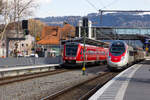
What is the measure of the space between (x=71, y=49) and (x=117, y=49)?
22.7ft

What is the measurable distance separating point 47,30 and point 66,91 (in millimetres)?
97120

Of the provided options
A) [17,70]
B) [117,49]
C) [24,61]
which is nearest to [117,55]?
[117,49]

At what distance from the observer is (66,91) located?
14180mm

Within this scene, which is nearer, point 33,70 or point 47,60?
point 33,70

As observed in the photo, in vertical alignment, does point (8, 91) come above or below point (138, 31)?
below

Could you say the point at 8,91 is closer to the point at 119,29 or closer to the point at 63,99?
the point at 63,99

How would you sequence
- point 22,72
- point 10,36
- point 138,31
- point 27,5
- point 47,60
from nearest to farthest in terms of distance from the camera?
point 22,72 → point 10,36 → point 47,60 → point 27,5 → point 138,31

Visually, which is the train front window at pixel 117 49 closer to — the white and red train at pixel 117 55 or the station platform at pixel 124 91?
the white and red train at pixel 117 55

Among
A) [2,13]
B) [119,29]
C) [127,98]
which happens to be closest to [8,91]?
[127,98]

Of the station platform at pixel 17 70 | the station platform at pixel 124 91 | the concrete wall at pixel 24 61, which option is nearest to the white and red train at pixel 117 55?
the station platform at pixel 17 70

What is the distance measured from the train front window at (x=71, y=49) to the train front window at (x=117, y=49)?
19.1 feet

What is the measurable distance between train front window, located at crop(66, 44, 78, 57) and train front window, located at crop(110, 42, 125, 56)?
582 cm

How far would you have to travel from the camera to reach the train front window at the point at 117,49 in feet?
88.6

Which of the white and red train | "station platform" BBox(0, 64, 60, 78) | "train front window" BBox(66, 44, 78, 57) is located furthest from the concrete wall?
the white and red train
